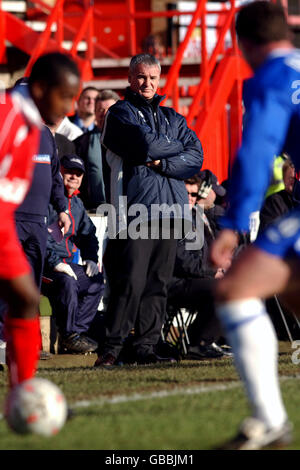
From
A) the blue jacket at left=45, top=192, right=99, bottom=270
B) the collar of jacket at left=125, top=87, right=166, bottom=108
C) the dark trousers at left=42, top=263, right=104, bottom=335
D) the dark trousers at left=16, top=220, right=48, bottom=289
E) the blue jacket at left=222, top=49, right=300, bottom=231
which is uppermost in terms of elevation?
the blue jacket at left=222, top=49, right=300, bottom=231

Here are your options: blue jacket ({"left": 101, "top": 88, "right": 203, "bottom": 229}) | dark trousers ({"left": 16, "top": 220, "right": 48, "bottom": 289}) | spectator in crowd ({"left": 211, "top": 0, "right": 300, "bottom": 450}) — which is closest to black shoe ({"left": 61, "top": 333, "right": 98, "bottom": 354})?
dark trousers ({"left": 16, "top": 220, "right": 48, "bottom": 289})

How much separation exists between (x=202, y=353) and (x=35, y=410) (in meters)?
4.10

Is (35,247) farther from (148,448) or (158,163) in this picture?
(148,448)

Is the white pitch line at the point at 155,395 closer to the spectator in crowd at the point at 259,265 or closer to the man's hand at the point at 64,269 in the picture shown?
the spectator in crowd at the point at 259,265

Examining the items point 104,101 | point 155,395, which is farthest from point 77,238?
point 155,395

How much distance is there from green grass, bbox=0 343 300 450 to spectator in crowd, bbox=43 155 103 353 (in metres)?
1.47

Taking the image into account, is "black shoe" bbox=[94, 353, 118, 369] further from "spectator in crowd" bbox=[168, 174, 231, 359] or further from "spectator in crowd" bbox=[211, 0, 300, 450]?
"spectator in crowd" bbox=[211, 0, 300, 450]

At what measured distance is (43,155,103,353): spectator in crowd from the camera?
28.5ft

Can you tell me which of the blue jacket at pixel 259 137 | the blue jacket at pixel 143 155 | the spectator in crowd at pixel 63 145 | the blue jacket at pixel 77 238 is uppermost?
the blue jacket at pixel 259 137

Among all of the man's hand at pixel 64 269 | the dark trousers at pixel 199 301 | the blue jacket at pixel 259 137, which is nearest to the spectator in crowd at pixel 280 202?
the dark trousers at pixel 199 301

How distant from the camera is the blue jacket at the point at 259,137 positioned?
4.14 meters

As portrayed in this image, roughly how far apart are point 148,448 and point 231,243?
0.97 meters

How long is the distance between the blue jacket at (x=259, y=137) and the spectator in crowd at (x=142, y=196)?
311 centimetres
